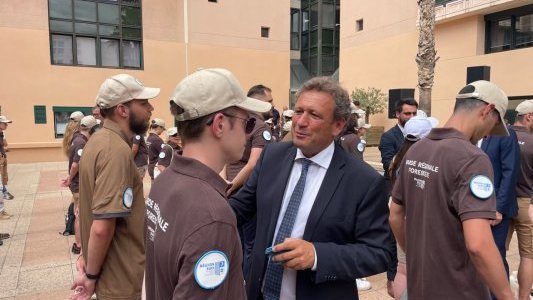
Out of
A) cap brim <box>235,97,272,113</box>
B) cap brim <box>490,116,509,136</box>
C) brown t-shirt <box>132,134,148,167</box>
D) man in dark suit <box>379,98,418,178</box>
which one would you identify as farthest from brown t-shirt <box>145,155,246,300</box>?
brown t-shirt <box>132,134,148,167</box>

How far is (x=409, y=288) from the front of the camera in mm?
2645

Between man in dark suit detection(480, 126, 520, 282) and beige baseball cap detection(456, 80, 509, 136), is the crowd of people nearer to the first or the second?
beige baseball cap detection(456, 80, 509, 136)

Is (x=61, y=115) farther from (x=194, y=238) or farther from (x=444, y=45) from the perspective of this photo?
(x=194, y=238)

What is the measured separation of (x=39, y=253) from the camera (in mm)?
6020

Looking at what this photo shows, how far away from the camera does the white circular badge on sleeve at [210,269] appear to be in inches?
49.7

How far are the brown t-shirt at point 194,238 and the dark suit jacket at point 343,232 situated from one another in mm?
638

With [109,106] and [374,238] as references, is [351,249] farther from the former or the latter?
[109,106]

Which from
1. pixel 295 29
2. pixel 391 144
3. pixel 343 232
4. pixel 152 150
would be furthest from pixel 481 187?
pixel 295 29

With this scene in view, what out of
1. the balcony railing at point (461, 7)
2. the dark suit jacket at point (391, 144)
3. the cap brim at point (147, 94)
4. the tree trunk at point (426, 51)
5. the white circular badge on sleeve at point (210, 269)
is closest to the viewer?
the white circular badge on sleeve at point (210, 269)

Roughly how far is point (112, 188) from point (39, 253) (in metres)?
4.65

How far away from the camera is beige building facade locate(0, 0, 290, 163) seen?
687 inches

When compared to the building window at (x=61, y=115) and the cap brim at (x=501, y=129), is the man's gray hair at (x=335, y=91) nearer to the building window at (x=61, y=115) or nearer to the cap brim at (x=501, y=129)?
the cap brim at (x=501, y=129)

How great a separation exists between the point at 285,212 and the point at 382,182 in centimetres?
53

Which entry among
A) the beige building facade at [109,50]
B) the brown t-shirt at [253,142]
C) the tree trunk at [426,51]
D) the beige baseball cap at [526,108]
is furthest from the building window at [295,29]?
the brown t-shirt at [253,142]
